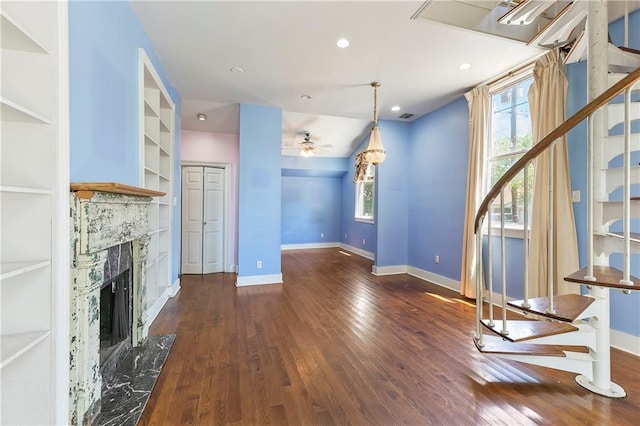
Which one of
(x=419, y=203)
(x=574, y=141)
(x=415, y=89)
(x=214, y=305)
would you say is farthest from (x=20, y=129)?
(x=419, y=203)

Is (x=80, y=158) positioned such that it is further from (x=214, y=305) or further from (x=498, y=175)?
(x=498, y=175)

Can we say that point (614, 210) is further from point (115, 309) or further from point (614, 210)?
point (115, 309)

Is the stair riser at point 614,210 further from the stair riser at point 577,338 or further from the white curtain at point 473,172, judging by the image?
the white curtain at point 473,172

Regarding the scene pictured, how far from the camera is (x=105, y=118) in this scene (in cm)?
171

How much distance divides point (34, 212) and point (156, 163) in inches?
75.0

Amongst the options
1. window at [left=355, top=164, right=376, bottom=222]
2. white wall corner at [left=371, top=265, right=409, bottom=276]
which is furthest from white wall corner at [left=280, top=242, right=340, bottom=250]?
white wall corner at [left=371, top=265, right=409, bottom=276]

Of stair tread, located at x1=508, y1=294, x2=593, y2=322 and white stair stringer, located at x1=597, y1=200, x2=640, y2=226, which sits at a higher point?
white stair stringer, located at x1=597, y1=200, x2=640, y2=226

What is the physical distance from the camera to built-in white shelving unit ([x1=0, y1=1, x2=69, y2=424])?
1104 millimetres

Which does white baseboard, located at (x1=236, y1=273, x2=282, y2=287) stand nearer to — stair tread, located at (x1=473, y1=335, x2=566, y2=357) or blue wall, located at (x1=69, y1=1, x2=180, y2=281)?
blue wall, located at (x1=69, y1=1, x2=180, y2=281)

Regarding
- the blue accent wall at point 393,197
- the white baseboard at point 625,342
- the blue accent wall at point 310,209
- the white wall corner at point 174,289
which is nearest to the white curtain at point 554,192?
the white baseboard at point 625,342

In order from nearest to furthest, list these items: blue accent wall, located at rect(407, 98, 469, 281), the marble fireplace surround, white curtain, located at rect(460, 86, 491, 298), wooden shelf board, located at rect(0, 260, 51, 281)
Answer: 1. wooden shelf board, located at rect(0, 260, 51, 281)
2. the marble fireplace surround
3. white curtain, located at rect(460, 86, 491, 298)
4. blue accent wall, located at rect(407, 98, 469, 281)

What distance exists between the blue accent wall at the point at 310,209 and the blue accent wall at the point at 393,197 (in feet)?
10.9

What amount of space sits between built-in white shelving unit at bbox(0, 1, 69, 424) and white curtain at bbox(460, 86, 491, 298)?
12.9ft

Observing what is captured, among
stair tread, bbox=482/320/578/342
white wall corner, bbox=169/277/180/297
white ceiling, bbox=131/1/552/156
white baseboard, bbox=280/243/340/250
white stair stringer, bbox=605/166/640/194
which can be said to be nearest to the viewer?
white stair stringer, bbox=605/166/640/194
